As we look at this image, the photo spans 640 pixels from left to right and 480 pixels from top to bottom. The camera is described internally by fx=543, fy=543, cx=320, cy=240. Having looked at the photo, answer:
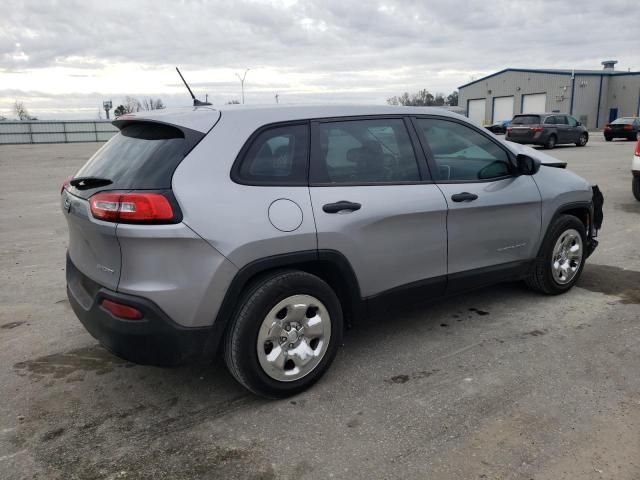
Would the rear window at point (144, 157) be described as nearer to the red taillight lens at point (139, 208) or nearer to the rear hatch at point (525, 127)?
the red taillight lens at point (139, 208)

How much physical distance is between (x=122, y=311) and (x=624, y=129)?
3223 centimetres

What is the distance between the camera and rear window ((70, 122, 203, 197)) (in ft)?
9.09

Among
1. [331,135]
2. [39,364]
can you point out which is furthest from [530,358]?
[39,364]

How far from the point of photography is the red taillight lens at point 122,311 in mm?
2727

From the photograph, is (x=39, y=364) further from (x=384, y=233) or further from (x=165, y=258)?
(x=384, y=233)

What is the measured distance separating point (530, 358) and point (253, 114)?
2385mm

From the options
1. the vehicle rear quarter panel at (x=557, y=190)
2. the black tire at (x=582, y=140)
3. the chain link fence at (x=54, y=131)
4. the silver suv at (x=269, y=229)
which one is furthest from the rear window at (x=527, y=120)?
the chain link fence at (x=54, y=131)

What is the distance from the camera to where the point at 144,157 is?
2893 mm

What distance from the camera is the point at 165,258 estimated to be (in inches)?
106

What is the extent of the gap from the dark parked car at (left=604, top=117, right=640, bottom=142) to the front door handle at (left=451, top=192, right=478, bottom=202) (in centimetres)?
2985

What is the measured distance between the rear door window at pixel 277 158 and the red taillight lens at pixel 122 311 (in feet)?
2.79

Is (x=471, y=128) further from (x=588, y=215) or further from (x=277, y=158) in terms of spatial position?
(x=277, y=158)

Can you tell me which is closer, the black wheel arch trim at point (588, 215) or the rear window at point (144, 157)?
the rear window at point (144, 157)

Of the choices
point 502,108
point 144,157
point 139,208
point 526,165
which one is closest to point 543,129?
point 526,165
